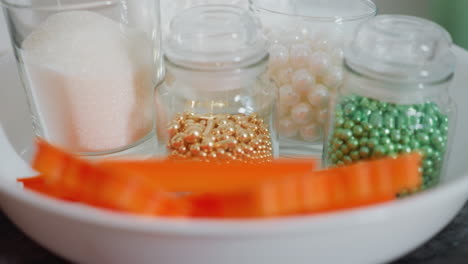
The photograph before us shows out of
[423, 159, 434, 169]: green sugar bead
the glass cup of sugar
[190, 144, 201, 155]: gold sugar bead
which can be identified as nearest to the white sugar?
the glass cup of sugar

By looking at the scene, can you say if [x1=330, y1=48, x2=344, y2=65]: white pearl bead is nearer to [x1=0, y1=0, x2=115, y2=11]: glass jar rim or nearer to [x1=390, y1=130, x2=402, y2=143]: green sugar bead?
[x1=390, y1=130, x2=402, y2=143]: green sugar bead

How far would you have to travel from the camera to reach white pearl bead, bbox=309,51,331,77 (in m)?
0.61

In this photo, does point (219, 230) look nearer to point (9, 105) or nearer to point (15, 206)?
point (15, 206)

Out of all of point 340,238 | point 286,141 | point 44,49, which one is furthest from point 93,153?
point 340,238

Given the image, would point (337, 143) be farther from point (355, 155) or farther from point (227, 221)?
point (227, 221)

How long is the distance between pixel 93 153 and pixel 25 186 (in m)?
0.14

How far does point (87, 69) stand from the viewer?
58 cm

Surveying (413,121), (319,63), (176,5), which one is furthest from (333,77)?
(176,5)

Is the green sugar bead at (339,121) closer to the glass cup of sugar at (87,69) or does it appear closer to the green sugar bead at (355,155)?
the green sugar bead at (355,155)

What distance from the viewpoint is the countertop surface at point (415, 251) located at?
19.1 inches

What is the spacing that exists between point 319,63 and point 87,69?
253 mm

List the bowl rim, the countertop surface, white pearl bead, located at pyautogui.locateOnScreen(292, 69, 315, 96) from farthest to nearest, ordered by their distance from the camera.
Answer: white pearl bead, located at pyautogui.locateOnScreen(292, 69, 315, 96)
the countertop surface
the bowl rim

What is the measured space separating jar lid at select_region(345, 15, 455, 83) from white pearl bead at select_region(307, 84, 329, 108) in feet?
0.25

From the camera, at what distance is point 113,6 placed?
0.62 meters
